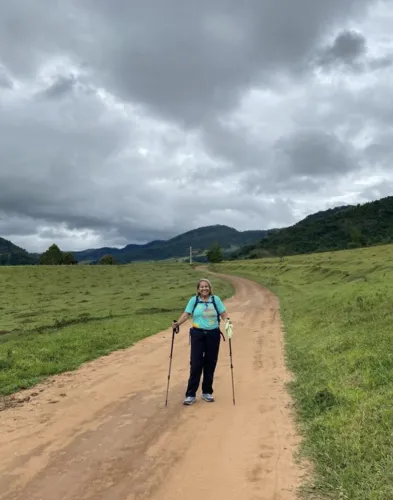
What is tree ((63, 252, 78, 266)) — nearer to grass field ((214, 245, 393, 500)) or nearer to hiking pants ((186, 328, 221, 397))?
grass field ((214, 245, 393, 500))

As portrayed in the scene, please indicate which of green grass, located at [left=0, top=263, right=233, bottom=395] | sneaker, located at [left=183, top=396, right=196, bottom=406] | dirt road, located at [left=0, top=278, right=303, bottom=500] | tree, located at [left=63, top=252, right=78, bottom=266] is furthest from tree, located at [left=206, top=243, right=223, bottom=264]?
sneaker, located at [left=183, top=396, right=196, bottom=406]

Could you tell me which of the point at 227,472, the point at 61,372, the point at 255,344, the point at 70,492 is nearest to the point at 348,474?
the point at 227,472

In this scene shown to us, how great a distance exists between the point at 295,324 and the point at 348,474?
17.1 metres

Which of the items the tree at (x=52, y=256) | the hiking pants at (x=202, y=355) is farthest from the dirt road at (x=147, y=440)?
the tree at (x=52, y=256)

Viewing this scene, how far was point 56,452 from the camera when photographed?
7.70 metres

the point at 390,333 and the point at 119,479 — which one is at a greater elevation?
the point at 390,333

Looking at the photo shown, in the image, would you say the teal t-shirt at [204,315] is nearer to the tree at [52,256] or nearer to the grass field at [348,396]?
the grass field at [348,396]

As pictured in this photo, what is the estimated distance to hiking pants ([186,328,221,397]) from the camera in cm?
1079

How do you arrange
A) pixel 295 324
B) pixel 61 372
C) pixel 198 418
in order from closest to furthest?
1. pixel 198 418
2. pixel 61 372
3. pixel 295 324

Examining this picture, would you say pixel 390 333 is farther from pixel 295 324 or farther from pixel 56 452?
pixel 56 452

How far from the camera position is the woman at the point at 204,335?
10.8 m

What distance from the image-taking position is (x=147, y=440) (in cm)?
823

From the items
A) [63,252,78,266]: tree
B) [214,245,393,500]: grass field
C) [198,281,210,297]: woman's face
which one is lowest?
[214,245,393,500]: grass field

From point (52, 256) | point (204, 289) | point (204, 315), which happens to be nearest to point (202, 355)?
point (204, 315)
